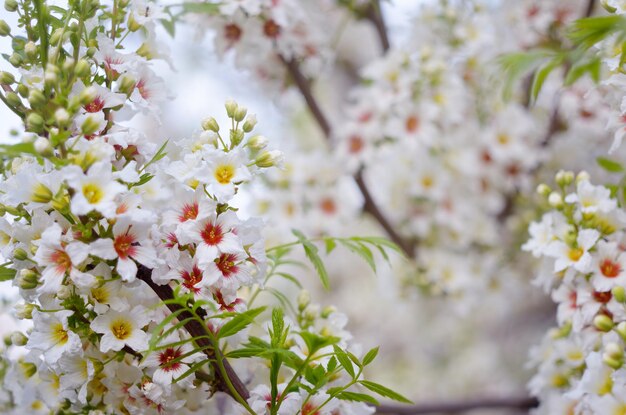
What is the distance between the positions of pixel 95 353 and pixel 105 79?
0.35 m

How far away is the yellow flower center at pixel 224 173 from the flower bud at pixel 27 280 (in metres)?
0.24

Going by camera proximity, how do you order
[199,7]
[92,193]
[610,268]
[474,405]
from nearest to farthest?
1. [92,193]
2. [610,268]
3. [199,7]
4. [474,405]

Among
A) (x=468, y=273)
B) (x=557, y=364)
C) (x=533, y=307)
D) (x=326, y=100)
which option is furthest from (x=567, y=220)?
(x=326, y=100)

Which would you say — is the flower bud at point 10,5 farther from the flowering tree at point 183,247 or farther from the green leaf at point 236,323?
the green leaf at point 236,323

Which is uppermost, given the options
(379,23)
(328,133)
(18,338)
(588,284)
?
Answer: (379,23)

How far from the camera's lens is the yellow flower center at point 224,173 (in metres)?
0.77

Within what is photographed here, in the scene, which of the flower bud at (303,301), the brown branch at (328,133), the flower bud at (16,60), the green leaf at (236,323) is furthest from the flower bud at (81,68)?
the brown branch at (328,133)

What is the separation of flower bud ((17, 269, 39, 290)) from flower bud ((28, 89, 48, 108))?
7.5 inches

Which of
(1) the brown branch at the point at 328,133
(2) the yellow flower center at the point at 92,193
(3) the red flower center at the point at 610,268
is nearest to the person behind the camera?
(2) the yellow flower center at the point at 92,193

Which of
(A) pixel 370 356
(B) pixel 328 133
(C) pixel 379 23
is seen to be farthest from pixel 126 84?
(C) pixel 379 23

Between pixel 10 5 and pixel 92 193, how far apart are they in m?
0.29

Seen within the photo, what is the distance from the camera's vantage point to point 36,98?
0.73 meters

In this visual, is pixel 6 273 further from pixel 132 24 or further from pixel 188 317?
pixel 132 24

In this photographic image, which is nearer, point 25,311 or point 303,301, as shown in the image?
point 25,311
